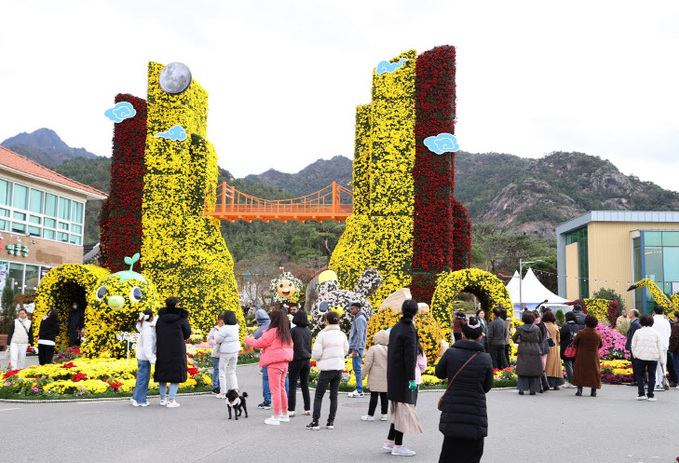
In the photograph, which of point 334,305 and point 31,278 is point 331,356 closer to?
point 334,305

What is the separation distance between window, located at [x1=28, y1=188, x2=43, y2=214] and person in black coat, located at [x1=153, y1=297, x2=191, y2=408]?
1971 centimetres

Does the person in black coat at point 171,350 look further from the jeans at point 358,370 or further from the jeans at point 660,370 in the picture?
the jeans at point 660,370

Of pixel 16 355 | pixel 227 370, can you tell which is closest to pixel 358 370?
pixel 227 370

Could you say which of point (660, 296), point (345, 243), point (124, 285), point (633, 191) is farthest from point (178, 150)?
point (633, 191)

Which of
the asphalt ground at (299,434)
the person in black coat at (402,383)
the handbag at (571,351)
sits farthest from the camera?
the handbag at (571,351)

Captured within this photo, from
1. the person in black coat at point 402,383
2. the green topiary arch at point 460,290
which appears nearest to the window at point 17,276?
the green topiary arch at point 460,290

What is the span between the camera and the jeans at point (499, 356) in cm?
1355

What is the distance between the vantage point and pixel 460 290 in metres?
18.0

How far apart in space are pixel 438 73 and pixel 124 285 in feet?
39.7

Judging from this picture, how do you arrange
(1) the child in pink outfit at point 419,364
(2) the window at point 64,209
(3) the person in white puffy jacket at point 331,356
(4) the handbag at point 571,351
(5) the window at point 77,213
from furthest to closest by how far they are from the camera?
(5) the window at point 77,213
(2) the window at point 64,209
(4) the handbag at point 571,351
(3) the person in white puffy jacket at point 331,356
(1) the child in pink outfit at point 419,364

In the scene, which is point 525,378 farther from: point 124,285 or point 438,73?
point 438,73

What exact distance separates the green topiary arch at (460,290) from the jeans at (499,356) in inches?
140

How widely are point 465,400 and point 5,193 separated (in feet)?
81.2

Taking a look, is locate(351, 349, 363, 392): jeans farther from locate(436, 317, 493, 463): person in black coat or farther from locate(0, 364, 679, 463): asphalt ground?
locate(436, 317, 493, 463): person in black coat
